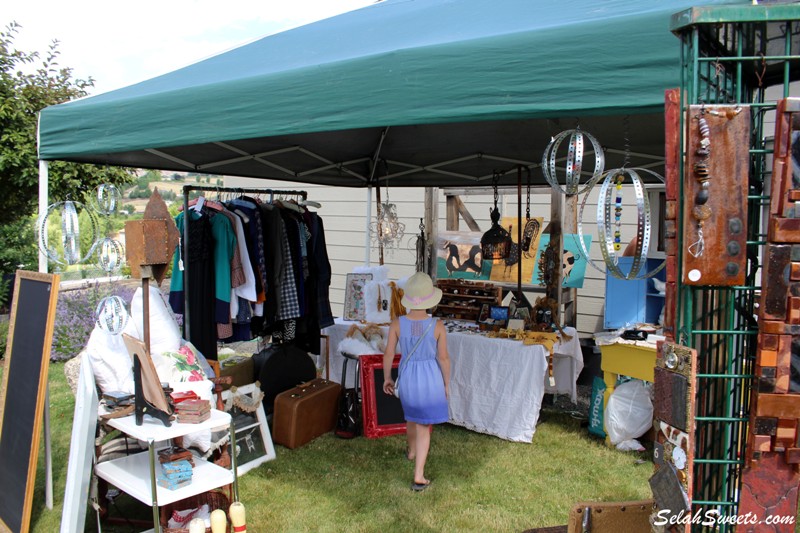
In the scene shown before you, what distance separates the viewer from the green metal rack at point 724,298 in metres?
1.54

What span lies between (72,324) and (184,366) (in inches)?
184

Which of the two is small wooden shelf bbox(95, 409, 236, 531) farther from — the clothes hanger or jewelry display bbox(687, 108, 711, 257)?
jewelry display bbox(687, 108, 711, 257)

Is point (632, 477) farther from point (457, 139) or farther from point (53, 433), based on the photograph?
point (53, 433)

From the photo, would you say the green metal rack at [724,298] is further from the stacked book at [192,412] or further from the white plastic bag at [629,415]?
the white plastic bag at [629,415]

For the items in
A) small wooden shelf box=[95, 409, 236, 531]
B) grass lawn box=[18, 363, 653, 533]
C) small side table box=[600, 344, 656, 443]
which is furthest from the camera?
small side table box=[600, 344, 656, 443]

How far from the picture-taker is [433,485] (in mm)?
3801

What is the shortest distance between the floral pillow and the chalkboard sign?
594 mm

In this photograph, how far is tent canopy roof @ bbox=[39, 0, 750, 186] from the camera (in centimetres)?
208

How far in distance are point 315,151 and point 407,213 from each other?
8.99ft

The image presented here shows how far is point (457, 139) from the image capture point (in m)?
4.81

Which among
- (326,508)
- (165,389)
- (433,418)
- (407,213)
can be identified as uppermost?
(407,213)

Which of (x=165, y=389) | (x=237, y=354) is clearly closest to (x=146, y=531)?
(x=165, y=389)

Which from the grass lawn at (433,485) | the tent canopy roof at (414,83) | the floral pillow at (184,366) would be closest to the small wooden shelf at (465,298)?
the grass lawn at (433,485)

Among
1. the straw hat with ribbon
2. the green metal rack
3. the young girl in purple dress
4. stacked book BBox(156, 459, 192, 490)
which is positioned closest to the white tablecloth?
the young girl in purple dress
